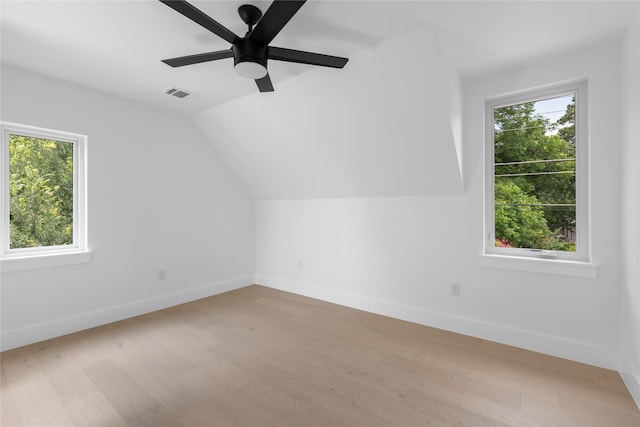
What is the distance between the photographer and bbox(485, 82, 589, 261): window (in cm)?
251

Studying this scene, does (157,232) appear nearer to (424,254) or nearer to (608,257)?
(424,254)

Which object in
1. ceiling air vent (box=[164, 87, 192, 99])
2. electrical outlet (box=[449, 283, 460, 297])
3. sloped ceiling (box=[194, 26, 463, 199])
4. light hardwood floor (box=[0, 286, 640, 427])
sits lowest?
light hardwood floor (box=[0, 286, 640, 427])

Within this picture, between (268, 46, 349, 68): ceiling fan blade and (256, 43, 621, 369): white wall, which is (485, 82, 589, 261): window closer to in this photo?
(256, 43, 621, 369): white wall

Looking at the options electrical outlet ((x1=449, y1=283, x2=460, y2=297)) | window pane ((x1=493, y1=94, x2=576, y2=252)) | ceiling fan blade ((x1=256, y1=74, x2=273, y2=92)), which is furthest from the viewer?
electrical outlet ((x1=449, y1=283, x2=460, y2=297))

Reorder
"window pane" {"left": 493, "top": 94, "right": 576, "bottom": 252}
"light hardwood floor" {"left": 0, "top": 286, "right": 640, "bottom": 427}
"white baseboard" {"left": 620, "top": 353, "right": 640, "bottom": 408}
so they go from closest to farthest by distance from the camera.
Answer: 1. "light hardwood floor" {"left": 0, "top": 286, "right": 640, "bottom": 427}
2. "white baseboard" {"left": 620, "top": 353, "right": 640, "bottom": 408}
3. "window pane" {"left": 493, "top": 94, "right": 576, "bottom": 252}

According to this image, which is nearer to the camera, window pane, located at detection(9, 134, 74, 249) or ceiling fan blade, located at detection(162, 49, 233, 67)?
ceiling fan blade, located at detection(162, 49, 233, 67)

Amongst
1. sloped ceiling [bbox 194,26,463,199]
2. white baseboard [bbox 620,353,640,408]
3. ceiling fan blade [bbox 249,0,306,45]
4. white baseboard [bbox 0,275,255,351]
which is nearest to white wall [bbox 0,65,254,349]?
white baseboard [bbox 0,275,255,351]

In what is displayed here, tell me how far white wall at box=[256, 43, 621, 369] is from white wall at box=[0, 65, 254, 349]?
1.07 metres

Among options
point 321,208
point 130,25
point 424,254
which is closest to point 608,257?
point 424,254

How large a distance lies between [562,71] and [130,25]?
3.26 metres

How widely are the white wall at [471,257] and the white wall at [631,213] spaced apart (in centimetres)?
11

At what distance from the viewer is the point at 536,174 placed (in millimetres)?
2693

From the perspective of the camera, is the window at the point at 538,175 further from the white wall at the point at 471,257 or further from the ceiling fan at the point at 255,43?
the ceiling fan at the point at 255,43

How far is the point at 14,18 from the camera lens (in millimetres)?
2025
